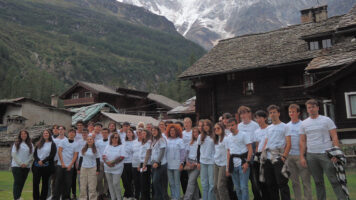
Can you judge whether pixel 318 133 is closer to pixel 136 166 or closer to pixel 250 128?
pixel 250 128

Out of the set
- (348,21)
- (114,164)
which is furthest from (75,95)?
(114,164)

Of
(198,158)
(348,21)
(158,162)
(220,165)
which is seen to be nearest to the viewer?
(220,165)

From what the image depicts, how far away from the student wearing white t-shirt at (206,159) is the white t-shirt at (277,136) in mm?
1627

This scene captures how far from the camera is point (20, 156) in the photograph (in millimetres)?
10594

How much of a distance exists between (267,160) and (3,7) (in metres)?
174

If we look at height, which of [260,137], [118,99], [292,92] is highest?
[118,99]

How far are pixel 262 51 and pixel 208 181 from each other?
1942cm

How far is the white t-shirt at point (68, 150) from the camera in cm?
1063

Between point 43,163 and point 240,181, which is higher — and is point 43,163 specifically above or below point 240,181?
above

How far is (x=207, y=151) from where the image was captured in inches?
349

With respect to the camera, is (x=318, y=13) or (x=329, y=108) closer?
(x=329, y=108)

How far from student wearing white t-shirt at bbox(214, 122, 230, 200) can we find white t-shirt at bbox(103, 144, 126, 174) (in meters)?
2.88

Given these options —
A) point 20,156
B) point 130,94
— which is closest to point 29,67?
point 130,94

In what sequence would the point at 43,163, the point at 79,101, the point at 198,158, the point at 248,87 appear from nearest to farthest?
the point at 198,158, the point at 43,163, the point at 248,87, the point at 79,101
